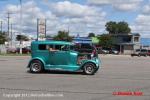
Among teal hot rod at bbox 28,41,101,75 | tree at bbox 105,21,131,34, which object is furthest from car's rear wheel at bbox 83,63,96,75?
tree at bbox 105,21,131,34

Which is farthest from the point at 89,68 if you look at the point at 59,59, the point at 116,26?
the point at 116,26

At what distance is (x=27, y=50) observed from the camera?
91.2 metres

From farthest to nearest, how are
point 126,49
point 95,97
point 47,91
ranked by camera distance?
1. point 126,49
2. point 47,91
3. point 95,97

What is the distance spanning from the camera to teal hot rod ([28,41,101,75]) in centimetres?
2438

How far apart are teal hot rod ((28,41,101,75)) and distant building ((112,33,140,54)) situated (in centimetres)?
11373

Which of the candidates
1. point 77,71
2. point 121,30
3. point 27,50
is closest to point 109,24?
point 121,30

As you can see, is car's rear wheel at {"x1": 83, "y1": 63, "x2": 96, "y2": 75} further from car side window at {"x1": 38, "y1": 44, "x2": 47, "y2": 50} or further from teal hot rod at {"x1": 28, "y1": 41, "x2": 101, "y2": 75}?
car side window at {"x1": 38, "y1": 44, "x2": 47, "y2": 50}

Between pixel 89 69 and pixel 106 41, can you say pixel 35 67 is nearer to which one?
pixel 89 69

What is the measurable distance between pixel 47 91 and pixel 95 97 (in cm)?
204

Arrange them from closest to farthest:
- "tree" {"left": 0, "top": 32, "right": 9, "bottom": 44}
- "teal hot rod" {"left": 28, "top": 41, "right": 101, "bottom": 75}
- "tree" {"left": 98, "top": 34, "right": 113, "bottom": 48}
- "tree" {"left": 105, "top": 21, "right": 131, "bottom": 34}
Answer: "teal hot rod" {"left": 28, "top": 41, "right": 101, "bottom": 75}
"tree" {"left": 0, "top": 32, "right": 9, "bottom": 44}
"tree" {"left": 98, "top": 34, "right": 113, "bottom": 48}
"tree" {"left": 105, "top": 21, "right": 131, "bottom": 34}

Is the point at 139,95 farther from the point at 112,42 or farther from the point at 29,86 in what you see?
the point at 112,42

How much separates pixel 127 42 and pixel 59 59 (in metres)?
119

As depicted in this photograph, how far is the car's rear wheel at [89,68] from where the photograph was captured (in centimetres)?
2411

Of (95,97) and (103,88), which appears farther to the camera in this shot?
(103,88)
